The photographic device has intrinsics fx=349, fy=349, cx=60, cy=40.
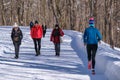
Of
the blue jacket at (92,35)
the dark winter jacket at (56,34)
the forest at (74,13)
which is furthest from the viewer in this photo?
the forest at (74,13)

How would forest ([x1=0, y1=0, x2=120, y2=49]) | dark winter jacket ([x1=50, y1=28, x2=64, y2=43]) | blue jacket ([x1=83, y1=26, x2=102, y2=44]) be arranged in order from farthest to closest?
1. forest ([x1=0, y1=0, x2=120, y2=49])
2. dark winter jacket ([x1=50, y1=28, x2=64, y2=43])
3. blue jacket ([x1=83, y1=26, x2=102, y2=44])

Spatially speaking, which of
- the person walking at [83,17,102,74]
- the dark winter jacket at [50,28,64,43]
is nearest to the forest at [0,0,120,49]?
the dark winter jacket at [50,28,64,43]

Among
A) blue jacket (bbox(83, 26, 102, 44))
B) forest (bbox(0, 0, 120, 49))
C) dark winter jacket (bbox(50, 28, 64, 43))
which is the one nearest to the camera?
blue jacket (bbox(83, 26, 102, 44))

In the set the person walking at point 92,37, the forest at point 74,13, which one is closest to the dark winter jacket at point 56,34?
the person walking at point 92,37

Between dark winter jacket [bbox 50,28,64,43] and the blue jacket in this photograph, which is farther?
dark winter jacket [bbox 50,28,64,43]

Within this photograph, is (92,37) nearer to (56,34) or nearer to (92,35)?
(92,35)

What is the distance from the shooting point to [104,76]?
36.8 ft

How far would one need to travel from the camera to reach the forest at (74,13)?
4934 cm

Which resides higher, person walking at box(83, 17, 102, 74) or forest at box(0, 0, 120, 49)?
person walking at box(83, 17, 102, 74)

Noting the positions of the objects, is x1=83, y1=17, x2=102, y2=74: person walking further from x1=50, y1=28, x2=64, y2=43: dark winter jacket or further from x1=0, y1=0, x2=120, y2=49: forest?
x1=0, y1=0, x2=120, y2=49: forest

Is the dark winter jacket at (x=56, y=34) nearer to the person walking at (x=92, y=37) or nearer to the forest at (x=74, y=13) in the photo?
the person walking at (x=92, y=37)

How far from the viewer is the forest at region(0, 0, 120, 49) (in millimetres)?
49344

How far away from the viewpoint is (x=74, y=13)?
53.0 meters

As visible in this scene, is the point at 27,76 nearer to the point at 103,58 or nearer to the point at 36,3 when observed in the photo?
the point at 103,58
